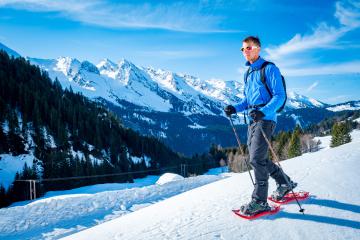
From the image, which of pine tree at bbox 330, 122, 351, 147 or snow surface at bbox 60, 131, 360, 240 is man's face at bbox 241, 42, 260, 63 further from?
pine tree at bbox 330, 122, 351, 147

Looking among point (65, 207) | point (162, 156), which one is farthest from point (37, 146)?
point (65, 207)

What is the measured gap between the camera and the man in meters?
5.70

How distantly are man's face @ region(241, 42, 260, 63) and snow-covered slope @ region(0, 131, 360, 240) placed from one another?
2.75 metres

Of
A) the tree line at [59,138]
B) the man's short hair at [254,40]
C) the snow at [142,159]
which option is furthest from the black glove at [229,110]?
the snow at [142,159]

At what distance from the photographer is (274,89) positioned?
5.71m

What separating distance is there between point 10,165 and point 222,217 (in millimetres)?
69865

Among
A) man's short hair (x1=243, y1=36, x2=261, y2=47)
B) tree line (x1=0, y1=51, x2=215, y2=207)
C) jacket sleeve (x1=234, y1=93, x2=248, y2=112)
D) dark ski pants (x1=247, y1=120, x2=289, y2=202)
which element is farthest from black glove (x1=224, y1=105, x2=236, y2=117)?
tree line (x1=0, y1=51, x2=215, y2=207)

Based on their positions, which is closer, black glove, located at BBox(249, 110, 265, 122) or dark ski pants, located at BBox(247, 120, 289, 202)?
black glove, located at BBox(249, 110, 265, 122)

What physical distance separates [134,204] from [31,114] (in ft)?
253

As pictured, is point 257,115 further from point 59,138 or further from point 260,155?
point 59,138

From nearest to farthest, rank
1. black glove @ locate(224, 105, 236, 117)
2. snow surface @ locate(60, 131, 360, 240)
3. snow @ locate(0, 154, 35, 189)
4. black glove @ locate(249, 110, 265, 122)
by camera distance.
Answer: snow surface @ locate(60, 131, 360, 240), black glove @ locate(249, 110, 265, 122), black glove @ locate(224, 105, 236, 117), snow @ locate(0, 154, 35, 189)

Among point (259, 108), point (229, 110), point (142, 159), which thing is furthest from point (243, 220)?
point (142, 159)

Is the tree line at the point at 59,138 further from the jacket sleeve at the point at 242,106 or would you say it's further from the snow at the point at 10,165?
the jacket sleeve at the point at 242,106

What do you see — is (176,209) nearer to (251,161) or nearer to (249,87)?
(251,161)
